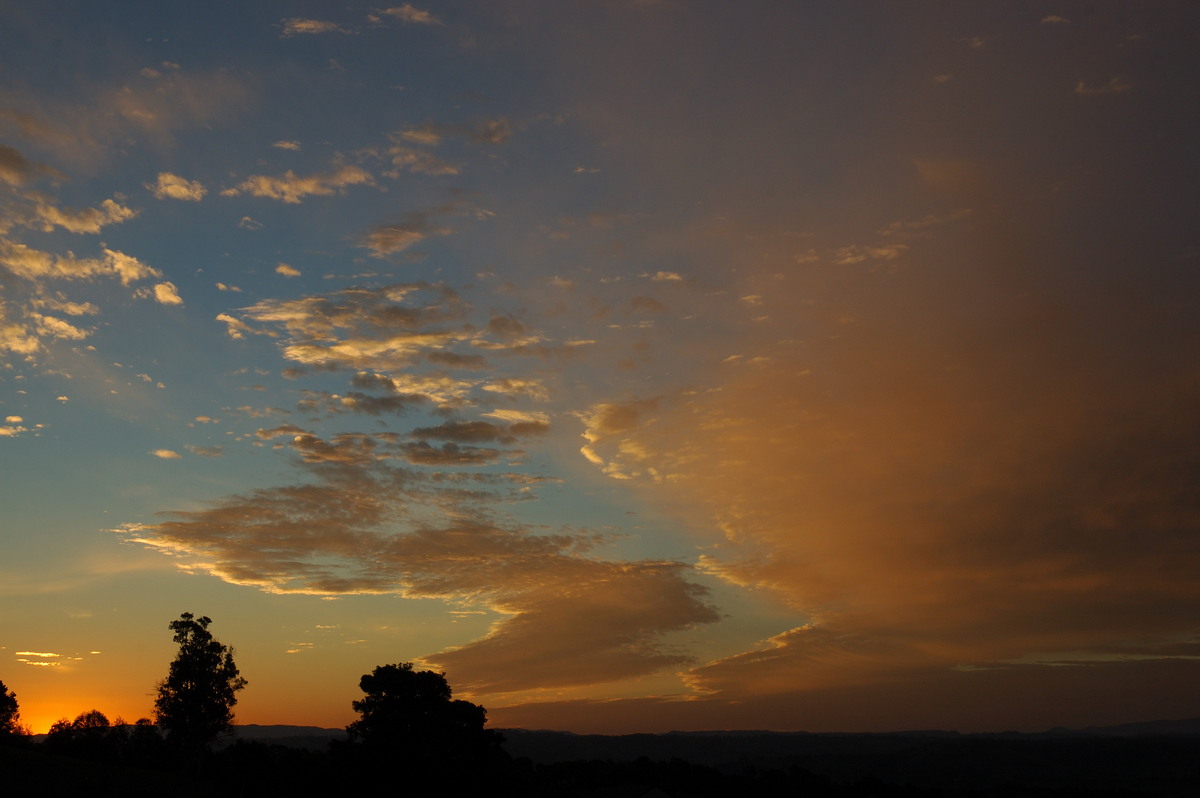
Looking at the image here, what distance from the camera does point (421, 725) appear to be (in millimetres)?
57031

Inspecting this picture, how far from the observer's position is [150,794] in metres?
62.3

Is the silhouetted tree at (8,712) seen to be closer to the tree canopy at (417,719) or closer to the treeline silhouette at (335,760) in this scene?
the treeline silhouette at (335,760)

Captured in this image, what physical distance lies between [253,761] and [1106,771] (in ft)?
551

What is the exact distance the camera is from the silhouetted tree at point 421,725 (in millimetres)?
55812

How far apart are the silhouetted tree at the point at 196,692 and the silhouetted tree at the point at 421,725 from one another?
21.8m

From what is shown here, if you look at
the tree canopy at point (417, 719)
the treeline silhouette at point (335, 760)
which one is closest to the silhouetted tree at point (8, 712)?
the treeline silhouette at point (335, 760)

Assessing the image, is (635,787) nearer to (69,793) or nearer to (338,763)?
(338,763)

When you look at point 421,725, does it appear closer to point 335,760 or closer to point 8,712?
point 335,760

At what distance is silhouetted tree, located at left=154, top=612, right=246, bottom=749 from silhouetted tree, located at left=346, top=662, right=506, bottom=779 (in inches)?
858

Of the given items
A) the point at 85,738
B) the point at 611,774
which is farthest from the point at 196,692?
the point at 611,774

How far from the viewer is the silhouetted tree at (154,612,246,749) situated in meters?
72.4

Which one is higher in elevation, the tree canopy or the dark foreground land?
the tree canopy

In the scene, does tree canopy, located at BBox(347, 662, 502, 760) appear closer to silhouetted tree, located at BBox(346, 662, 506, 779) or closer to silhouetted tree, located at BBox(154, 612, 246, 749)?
silhouetted tree, located at BBox(346, 662, 506, 779)

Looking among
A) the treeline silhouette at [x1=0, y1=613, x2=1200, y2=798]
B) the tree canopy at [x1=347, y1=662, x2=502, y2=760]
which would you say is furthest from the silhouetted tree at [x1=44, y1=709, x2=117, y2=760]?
the tree canopy at [x1=347, y1=662, x2=502, y2=760]
